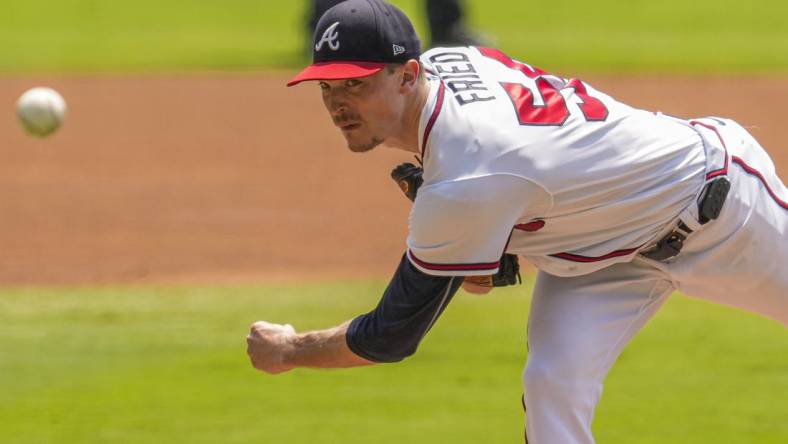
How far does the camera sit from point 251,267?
10.3 metres

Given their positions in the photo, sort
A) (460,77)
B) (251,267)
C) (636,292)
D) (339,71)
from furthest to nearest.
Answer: (251,267)
(636,292)
(460,77)
(339,71)

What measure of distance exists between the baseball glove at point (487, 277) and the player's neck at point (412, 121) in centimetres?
42

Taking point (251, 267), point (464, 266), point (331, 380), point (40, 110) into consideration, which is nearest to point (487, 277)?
point (464, 266)

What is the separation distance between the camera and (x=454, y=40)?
19219 millimetres

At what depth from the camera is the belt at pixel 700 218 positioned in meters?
4.73

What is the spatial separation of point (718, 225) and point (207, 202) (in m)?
8.16

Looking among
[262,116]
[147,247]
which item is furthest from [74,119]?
[147,247]

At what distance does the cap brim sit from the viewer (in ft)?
13.9

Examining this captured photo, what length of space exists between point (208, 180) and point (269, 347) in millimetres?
8773

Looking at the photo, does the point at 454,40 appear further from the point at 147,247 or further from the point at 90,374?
the point at 90,374

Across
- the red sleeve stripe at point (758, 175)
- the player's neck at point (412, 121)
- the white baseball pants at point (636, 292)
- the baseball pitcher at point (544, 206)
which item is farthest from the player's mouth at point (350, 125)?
the red sleeve stripe at point (758, 175)

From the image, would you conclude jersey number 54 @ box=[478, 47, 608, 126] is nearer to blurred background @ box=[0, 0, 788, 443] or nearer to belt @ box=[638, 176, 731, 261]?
belt @ box=[638, 176, 731, 261]

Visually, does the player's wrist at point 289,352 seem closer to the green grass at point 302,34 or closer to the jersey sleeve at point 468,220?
the jersey sleeve at point 468,220

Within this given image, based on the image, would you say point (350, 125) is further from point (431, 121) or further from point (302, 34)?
point (302, 34)
